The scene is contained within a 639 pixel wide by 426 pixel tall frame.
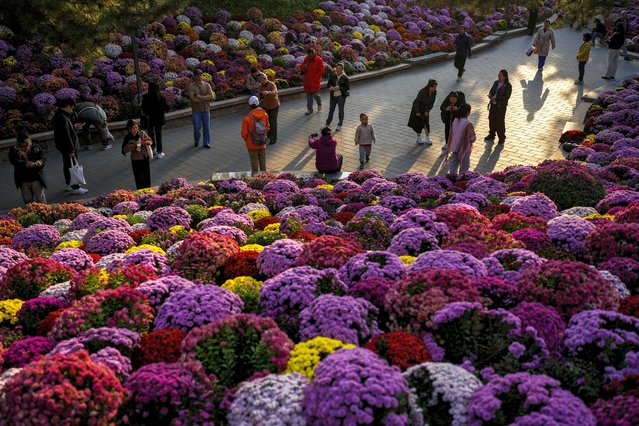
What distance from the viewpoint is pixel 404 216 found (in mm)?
7777

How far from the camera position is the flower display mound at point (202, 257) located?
6391 mm

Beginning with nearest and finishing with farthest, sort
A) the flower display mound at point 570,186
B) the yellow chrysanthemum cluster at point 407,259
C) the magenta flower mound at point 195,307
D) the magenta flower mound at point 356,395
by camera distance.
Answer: the magenta flower mound at point 356,395
the magenta flower mound at point 195,307
the yellow chrysanthemum cluster at point 407,259
the flower display mound at point 570,186

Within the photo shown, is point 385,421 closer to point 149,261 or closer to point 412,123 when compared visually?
point 149,261

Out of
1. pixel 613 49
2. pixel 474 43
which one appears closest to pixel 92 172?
pixel 613 49

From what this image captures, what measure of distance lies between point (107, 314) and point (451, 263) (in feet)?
9.63

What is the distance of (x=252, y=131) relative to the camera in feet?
40.2

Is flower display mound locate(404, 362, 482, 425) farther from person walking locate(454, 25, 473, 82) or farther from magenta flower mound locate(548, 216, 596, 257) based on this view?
person walking locate(454, 25, 473, 82)

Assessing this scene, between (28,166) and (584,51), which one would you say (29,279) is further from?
(584,51)

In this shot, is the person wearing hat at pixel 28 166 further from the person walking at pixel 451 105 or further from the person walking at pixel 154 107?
the person walking at pixel 451 105

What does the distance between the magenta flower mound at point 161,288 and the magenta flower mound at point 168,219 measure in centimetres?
308

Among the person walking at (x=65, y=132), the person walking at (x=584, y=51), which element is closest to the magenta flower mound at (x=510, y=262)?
the person walking at (x=65, y=132)

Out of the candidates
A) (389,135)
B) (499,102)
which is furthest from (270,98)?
(499,102)

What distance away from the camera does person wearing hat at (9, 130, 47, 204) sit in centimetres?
1063

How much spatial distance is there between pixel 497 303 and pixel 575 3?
1146 centimetres
